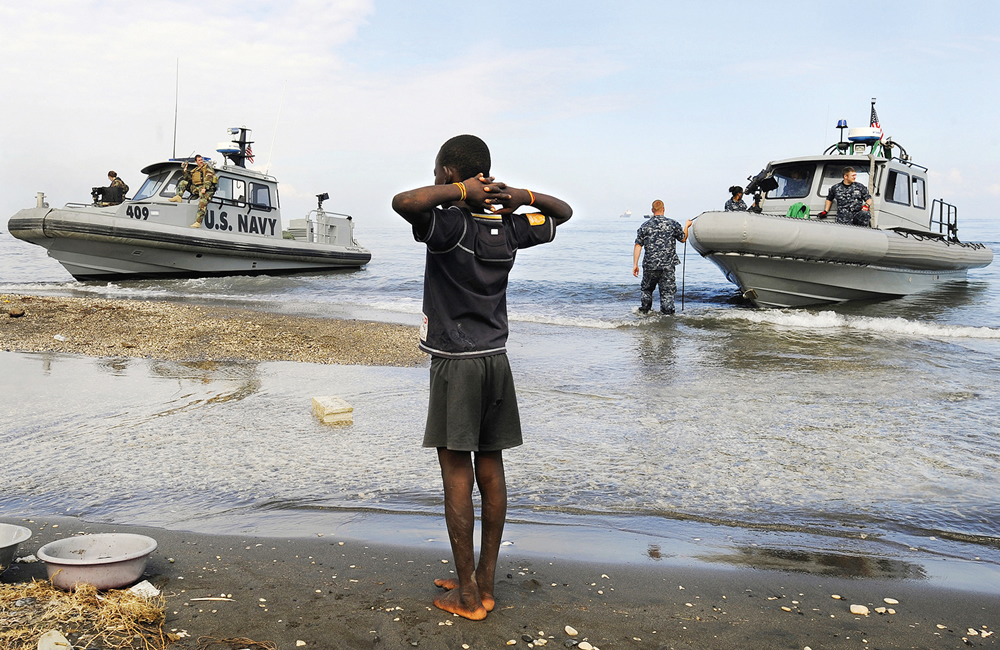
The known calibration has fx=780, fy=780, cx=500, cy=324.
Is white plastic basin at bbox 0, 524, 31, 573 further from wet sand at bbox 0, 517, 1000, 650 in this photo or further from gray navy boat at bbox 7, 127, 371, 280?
gray navy boat at bbox 7, 127, 371, 280

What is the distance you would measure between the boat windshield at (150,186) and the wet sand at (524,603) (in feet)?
50.3

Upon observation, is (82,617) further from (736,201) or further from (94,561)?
(736,201)

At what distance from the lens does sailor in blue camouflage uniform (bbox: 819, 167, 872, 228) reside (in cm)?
1297

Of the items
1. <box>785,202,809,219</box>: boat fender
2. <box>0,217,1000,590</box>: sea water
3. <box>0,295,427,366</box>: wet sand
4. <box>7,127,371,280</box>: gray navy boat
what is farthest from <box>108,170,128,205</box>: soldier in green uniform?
<box>785,202,809,219</box>: boat fender

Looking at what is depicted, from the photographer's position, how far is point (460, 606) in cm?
247

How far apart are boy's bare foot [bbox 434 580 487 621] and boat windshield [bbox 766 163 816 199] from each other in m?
13.3

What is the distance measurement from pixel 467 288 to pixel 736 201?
1208 centimetres

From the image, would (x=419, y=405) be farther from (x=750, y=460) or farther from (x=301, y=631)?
(x=301, y=631)

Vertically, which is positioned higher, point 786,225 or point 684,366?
point 786,225

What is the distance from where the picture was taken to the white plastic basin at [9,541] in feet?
8.37

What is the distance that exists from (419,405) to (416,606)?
3.29 meters

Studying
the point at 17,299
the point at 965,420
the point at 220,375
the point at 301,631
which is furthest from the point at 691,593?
the point at 17,299

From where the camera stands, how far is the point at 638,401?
243 inches

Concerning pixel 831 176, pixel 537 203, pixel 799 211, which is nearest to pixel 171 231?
pixel 799 211
